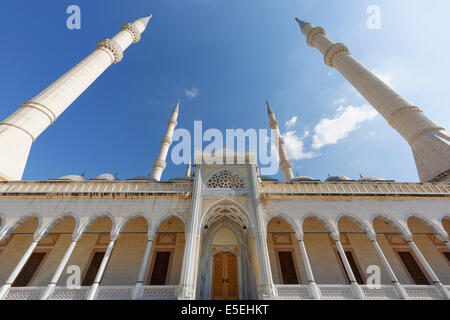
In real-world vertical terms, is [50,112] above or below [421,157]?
above

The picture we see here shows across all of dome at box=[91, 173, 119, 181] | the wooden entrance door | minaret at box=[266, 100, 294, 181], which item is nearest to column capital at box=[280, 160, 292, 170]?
minaret at box=[266, 100, 294, 181]

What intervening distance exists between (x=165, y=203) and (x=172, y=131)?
1575 centimetres

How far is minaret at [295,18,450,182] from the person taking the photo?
1232cm

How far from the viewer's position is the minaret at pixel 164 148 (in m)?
20.5

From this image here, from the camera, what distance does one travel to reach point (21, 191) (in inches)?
386

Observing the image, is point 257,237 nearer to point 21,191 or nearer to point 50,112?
point 21,191

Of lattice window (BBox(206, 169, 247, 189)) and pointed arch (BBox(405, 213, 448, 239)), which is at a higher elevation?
lattice window (BBox(206, 169, 247, 189))

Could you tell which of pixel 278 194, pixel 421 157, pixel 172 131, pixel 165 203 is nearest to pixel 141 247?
pixel 165 203

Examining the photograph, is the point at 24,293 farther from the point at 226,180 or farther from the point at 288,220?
the point at 288,220

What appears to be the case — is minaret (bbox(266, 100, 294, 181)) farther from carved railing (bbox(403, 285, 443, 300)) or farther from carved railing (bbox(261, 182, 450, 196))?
carved railing (bbox(403, 285, 443, 300))

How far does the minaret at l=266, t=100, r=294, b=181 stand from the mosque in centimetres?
900

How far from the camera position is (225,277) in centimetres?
1024

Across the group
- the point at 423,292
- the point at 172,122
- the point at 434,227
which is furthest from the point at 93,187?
the point at 434,227

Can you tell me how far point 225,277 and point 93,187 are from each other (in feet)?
26.9
